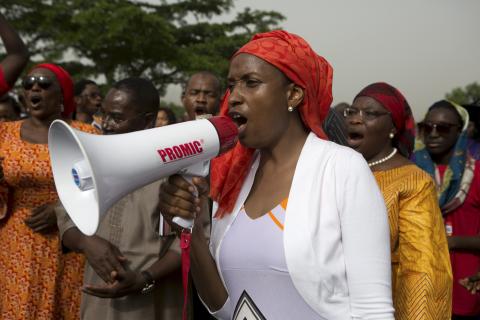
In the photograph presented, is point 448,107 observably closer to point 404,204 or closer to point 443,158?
point 443,158

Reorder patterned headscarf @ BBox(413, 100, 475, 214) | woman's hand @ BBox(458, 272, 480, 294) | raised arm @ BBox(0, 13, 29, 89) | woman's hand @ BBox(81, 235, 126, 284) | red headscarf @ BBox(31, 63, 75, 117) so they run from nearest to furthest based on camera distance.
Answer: woman's hand @ BBox(81, 235, 126, 284) → raised arm @ BBox(0, 13, 29, 89) → red headscarf @ BBox(31, 63, 75, 117) → woman's hand @ BBox(458, 272, 480, 294) → patterned headscarf @ BBox(413, 100, 475, 214)

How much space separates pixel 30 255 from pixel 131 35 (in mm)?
28954

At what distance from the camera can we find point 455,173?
467cm

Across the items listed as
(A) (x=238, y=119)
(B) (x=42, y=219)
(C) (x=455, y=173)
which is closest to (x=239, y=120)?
(A) (x=238, y=119)

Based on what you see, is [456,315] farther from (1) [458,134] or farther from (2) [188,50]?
(2) [188,50]

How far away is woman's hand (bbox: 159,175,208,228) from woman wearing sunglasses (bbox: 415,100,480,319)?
2984mm

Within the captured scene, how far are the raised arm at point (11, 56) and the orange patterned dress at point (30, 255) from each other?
0.48 meters

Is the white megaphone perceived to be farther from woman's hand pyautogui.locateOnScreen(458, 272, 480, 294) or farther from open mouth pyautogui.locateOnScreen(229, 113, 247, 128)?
woman's hand pyautogui.locateOnScreen(458, 272, 480, 294)

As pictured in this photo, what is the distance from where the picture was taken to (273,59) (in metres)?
1.99

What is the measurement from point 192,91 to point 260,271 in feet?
11.9

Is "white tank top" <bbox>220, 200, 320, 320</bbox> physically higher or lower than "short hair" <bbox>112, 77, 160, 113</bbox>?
lower

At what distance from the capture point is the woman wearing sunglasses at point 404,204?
2.63 metres

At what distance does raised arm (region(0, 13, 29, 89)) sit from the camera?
3883mm

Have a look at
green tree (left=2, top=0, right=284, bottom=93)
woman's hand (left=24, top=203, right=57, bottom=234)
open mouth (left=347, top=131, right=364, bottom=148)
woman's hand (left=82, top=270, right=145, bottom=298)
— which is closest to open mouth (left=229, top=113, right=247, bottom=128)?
woman's hand (left=82, top=270, right=145, bottom=298)
